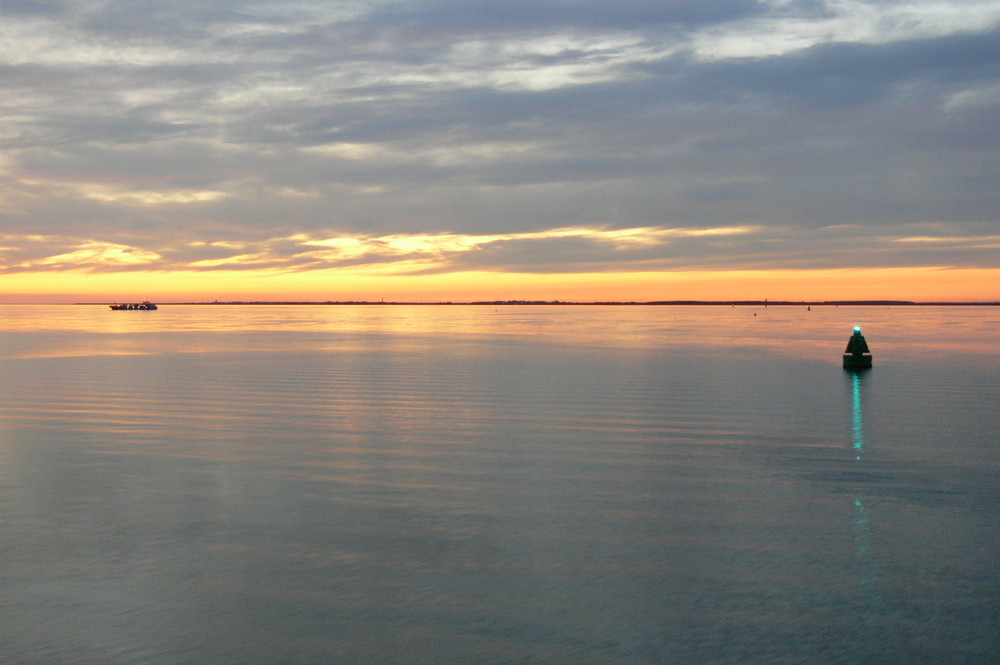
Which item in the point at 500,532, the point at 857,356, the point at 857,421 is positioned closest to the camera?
the point at 500,532

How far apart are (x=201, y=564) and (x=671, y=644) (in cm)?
596

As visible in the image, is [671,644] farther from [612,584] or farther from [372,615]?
[372,615]

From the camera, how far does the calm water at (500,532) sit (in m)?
8.70

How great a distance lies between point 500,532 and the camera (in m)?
12.4

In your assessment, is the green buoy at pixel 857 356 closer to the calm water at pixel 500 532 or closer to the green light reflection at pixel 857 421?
the green light reflection at pixel 857 421

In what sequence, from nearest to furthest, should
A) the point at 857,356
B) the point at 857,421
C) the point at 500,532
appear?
the point at 500,532 → the point at 857,421 → the point at 857,356

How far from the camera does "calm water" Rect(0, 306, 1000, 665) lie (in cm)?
870

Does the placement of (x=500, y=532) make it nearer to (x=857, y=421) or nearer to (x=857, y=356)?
(x=857, y=421)

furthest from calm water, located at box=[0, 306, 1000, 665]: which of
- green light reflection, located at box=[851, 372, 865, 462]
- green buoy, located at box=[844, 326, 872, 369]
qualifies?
green buoy, located at box=[844, 326, 872, 369]

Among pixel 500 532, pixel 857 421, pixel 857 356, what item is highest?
pixel 857 356

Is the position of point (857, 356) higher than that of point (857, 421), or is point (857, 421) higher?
point (857, 356)

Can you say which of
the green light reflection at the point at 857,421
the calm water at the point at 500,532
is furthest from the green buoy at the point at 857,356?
the calm water at the point at 500,532

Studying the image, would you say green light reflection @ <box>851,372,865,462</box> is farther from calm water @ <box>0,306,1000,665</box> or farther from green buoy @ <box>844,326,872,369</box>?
green buoy @ <box>844,326,872,369</box>

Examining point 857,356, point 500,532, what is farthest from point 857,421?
point 857,356
